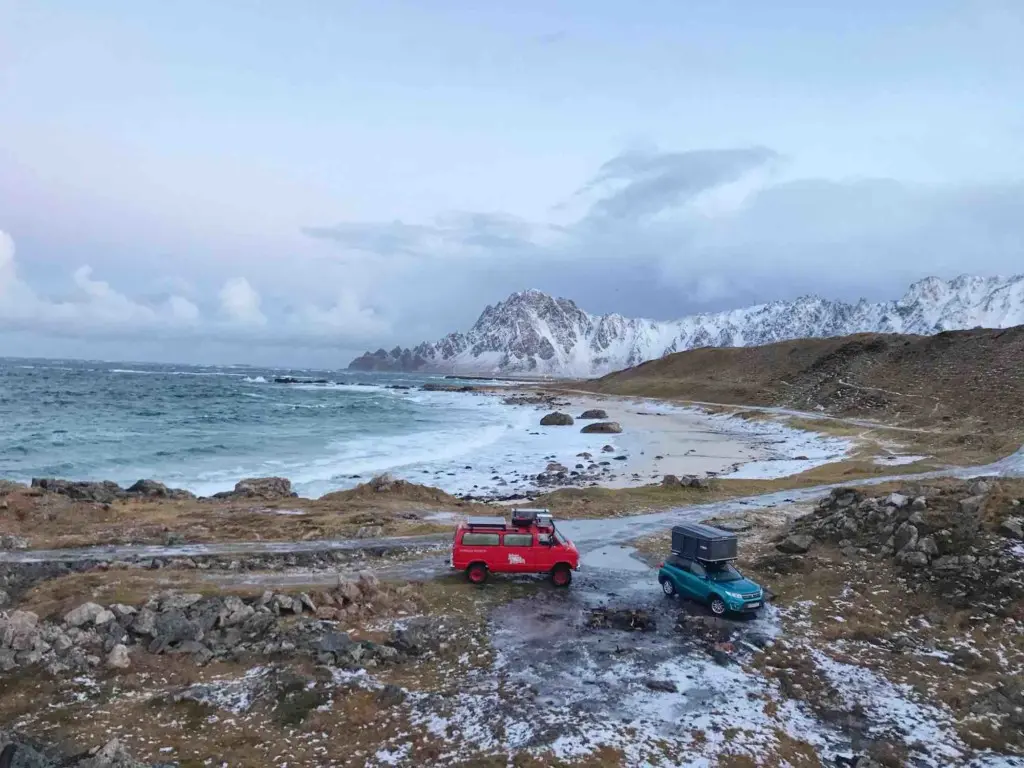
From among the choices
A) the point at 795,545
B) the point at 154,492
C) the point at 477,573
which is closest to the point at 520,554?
the point at 477,573

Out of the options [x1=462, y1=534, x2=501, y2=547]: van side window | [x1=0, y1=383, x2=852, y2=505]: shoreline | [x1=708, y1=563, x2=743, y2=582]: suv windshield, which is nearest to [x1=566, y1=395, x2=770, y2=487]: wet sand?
[x1=0, y1=383, x2=852, y2=505]: shoreline

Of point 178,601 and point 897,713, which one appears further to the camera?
point 178,601

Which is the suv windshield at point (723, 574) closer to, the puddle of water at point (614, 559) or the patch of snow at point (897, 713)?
the patch of snow at point (897, 713)

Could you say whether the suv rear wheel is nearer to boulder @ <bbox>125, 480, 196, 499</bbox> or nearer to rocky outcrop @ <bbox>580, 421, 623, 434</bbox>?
boulder @ <bbox>125, 480, 196, 499</bbox>

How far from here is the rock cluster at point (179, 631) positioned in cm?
1656

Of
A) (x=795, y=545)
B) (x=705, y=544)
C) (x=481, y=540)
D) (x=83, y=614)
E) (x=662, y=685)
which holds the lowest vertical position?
(x=662, y=685)

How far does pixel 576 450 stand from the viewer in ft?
228

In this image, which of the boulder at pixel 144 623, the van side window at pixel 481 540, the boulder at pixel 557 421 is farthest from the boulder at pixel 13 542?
the boulder at pixel 557 421

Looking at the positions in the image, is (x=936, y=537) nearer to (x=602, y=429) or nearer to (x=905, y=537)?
(x=905, y=537)

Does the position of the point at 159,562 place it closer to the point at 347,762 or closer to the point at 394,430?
the point at 347,762

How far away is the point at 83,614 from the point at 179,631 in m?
2.87

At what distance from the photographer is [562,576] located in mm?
23594

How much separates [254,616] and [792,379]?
11837 cm

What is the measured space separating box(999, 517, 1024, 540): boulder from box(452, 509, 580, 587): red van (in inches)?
624
